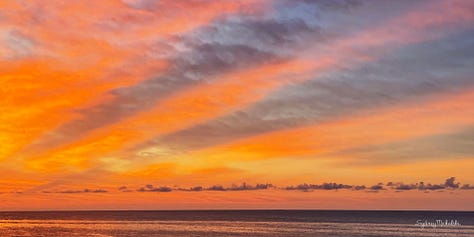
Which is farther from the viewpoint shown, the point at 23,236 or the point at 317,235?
the point at 317,235

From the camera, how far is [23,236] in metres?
105

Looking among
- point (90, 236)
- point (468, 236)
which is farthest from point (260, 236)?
point (468, 236)

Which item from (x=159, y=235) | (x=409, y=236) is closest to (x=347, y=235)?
(x=409, y=236)

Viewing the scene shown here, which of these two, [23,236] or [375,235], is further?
[375,235]

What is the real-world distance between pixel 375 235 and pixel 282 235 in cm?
1970

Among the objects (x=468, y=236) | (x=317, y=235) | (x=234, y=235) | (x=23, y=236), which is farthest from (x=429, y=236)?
(x=23, y=236)

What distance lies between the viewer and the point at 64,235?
360ft

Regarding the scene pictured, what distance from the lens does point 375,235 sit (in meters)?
112

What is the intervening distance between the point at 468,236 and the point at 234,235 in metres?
49.7

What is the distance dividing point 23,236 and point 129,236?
797 inches

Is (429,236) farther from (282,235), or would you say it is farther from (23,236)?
(23,236)

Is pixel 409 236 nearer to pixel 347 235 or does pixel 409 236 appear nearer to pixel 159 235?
pixel 347 235

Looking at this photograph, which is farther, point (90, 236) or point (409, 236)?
point (409, 236)

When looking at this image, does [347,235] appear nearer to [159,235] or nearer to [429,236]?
[429,236]
